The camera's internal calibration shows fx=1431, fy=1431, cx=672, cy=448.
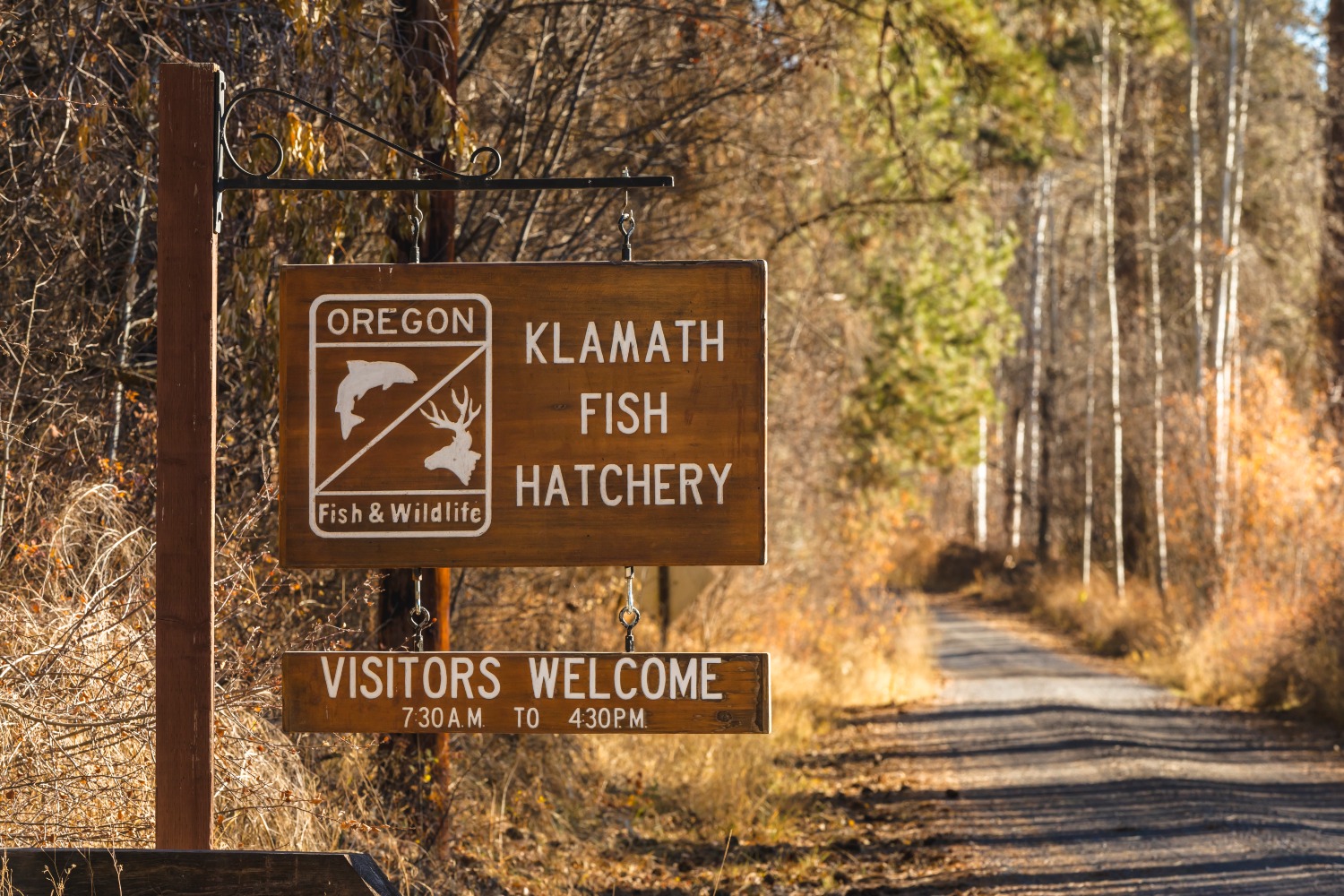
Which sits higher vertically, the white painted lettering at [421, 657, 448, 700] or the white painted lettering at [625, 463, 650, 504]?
the white painted lettering at [625, 463, 650, 504]

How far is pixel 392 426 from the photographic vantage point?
4.40m

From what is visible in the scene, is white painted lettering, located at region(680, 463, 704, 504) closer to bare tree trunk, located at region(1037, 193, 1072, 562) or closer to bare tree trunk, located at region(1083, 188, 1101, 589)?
bare tree trunk, located at region(1083, 188, 1101, 589)

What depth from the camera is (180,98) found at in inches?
175

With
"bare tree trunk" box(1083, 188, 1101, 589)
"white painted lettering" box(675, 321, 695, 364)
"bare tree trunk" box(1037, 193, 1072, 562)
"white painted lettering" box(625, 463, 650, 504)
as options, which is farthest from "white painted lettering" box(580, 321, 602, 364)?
"bare tree trunk" box(1037, 193, 1072, 562)

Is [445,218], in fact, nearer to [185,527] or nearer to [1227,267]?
[185,527]

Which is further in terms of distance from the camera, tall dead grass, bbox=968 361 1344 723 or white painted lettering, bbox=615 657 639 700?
tall dead grass, bbox=968 361 1344 723

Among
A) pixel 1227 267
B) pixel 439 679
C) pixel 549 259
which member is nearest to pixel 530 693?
pixel 439 679

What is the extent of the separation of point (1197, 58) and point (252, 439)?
58.1ft

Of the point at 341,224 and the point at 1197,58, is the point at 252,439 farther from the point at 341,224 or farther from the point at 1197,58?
the point at 1197,58

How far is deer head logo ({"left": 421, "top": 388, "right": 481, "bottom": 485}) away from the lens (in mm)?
4414

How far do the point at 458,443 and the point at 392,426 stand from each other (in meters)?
0.21

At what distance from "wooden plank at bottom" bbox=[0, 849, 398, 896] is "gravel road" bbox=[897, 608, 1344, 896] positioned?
4344 millimetres

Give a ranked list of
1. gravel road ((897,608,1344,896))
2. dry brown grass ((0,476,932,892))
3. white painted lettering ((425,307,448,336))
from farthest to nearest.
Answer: gravel road ((897,608,1344,896)) → dry brown grass ((0,476,932,892)) → white painted lettering ((425,307,448,336))

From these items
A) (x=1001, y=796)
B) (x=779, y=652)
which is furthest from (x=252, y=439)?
(x=779, y=652)
